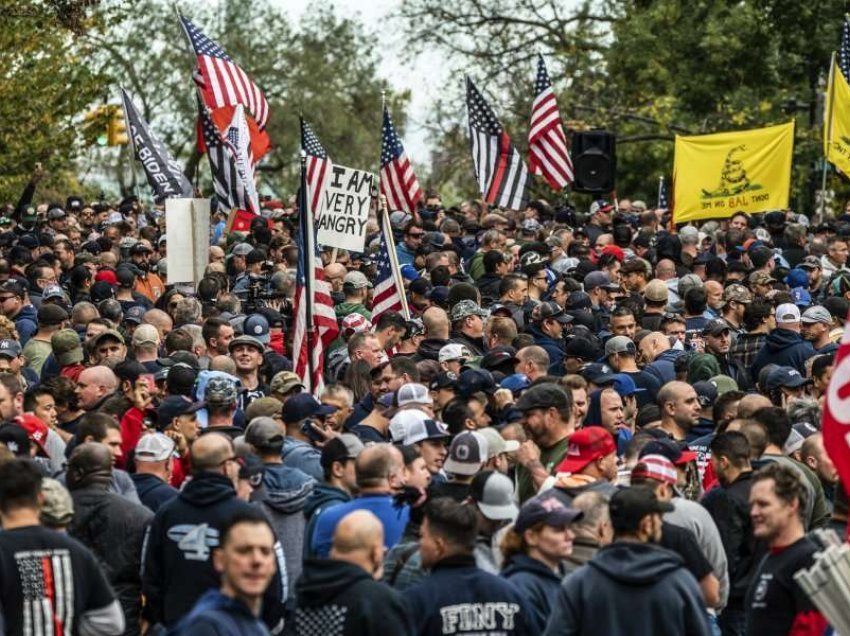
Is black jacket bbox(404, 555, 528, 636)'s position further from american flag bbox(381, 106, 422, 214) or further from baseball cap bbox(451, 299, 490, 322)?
american flag bbox(381, 106, 422, 214)

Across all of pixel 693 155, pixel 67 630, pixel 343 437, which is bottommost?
pixel 67 630

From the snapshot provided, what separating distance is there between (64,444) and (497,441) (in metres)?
2.98

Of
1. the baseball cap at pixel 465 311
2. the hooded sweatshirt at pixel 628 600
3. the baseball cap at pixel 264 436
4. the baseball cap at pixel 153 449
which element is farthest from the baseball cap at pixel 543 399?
the baseball cap at pixel 465 311

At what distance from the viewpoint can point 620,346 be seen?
15055 mm

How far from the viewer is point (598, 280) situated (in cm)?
1925

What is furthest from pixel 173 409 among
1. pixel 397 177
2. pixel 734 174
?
pixel 734 174

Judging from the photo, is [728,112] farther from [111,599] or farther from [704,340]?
[111,599]

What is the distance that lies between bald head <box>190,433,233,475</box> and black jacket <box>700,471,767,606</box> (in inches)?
103

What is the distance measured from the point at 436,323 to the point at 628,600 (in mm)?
7485

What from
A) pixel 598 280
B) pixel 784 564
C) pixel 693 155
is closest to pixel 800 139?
pixel 693 155

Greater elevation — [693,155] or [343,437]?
[693,155]

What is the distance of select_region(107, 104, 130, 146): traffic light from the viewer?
36.7 m

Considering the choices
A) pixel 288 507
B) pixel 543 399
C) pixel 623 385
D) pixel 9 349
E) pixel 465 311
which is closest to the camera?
pixel 288 507

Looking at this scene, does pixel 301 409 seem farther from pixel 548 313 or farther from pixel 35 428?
pixel 548 313
